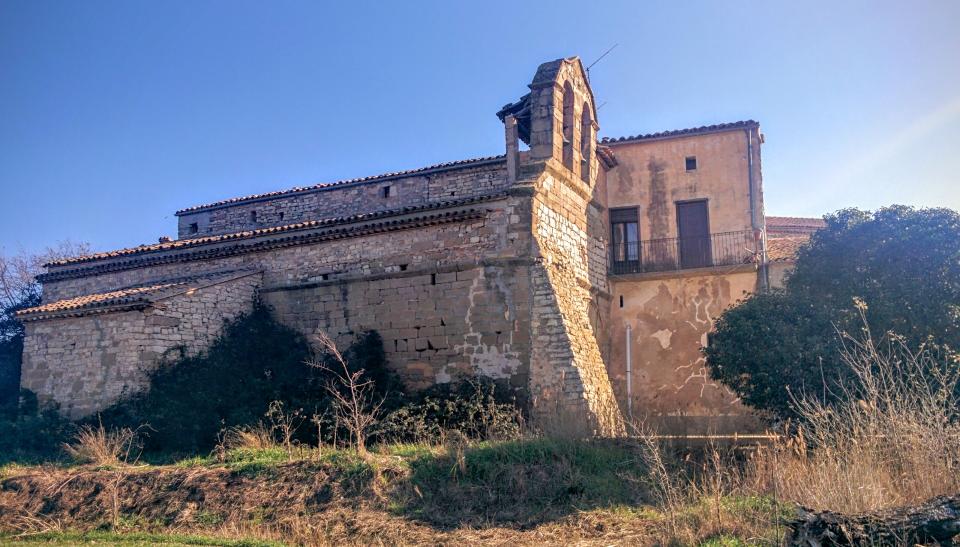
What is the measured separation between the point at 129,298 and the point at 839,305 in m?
13.7

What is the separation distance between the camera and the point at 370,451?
542 inches

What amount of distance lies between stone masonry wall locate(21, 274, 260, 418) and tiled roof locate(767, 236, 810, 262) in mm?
12510

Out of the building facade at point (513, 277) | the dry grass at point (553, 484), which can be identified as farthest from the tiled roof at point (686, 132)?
the dry grass at point (553, 484)

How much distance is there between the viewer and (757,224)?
20094mm

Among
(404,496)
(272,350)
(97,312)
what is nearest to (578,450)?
(404,496)

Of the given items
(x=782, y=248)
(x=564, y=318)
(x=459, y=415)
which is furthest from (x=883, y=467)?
(x=782, y=248)

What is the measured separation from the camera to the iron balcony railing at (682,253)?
2011 cm

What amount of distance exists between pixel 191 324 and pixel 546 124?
874 cm

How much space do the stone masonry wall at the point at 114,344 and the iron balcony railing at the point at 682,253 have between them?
9.39 m

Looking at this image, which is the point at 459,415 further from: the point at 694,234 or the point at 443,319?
the point at 694,234

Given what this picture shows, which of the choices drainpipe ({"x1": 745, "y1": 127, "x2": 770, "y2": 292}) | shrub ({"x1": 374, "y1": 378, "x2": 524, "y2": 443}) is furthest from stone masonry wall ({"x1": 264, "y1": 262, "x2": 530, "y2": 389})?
drainpipe ({"x1": 745, "y1": 127, "x2": 770, "y2": 292})

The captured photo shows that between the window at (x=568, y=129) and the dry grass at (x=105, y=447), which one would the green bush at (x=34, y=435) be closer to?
the dry grass at (x=105, y=447)

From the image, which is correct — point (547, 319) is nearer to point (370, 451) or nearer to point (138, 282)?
point (370, 451)

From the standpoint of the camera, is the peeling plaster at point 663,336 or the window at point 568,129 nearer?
the window at point 568,129
